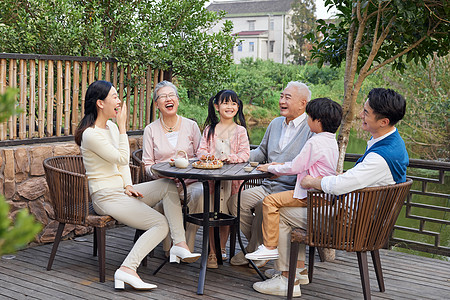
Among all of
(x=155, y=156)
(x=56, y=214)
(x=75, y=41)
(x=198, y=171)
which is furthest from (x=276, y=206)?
(x=75, y=41)

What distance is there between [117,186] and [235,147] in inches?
Answer: 34.7

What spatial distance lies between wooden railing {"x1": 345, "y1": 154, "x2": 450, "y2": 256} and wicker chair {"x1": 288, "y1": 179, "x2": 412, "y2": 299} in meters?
0.88

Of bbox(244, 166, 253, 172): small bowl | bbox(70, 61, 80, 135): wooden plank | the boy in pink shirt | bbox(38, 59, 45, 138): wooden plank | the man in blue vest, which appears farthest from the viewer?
bbox(70, 61, 80, 135): wooden plank

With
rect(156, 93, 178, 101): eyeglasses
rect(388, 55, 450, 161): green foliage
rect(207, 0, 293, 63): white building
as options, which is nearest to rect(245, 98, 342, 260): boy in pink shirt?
rect(156, 93, 178, 101): eyeglasses

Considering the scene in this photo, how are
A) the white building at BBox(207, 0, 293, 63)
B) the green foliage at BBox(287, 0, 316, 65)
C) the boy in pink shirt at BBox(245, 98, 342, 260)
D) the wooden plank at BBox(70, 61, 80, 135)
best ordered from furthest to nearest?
the white building at BBox(207, 0, 293, 63), the green foliage at BBox(287, 0, 316, 65), the wooden plank at BBox(70, 61, 80, 135), the boy in pink shirt at BBox(245, 98, 342, 260)

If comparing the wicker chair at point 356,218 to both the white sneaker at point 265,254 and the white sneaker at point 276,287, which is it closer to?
the white sneaker at point 265,254

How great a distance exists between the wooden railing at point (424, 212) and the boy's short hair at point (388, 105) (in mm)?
945

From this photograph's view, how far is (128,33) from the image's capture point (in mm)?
4906

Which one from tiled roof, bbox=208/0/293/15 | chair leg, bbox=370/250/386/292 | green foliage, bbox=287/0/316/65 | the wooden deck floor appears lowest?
the wooden deck floor

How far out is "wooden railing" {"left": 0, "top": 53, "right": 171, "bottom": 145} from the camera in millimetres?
4055

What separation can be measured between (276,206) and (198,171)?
1.72ft

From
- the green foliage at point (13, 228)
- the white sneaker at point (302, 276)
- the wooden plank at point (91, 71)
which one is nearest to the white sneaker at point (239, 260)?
the white sneaker at point (302, 276)

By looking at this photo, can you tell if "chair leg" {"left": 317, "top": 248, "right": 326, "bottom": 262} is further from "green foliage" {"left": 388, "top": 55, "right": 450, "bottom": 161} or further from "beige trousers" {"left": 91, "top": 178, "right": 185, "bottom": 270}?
"green foliage" {"left": 388, "top": 55, "right": 450, "bottom": 161}

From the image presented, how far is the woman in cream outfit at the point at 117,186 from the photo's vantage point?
10.8ft
